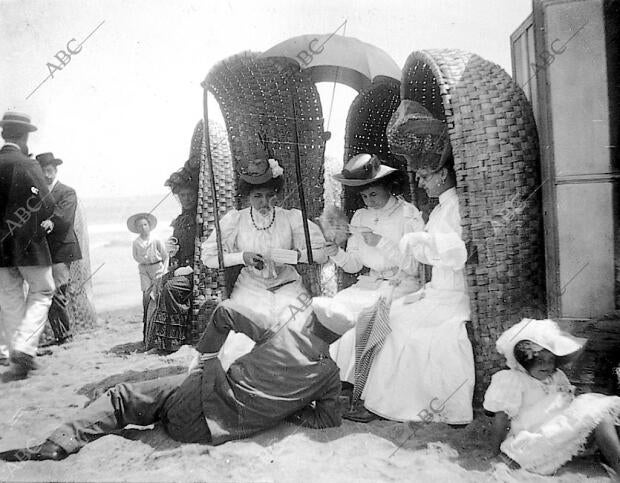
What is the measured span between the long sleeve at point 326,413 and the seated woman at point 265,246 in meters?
0.88

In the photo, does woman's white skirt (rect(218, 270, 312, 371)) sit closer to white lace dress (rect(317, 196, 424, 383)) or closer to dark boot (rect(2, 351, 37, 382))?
white lace dress (rect(317, 196, 424, 383))

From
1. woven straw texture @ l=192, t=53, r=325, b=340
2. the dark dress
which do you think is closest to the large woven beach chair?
woven straw texture @ l=192, t=53, r=325, b=340

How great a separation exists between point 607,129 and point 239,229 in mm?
2602

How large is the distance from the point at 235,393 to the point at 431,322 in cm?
124

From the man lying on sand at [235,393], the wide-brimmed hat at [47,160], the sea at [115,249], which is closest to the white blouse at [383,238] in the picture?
the man lying on sand at [235,393]

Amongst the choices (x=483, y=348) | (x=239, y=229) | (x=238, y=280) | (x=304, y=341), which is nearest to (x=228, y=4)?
(x=239, y=229)

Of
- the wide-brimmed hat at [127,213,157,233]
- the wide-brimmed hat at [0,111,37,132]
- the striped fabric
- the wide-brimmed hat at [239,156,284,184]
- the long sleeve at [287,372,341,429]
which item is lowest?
the long sleeve at [287,372,341,429]

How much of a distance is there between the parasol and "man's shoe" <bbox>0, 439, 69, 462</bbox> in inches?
125

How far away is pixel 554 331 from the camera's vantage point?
2615 millimetres

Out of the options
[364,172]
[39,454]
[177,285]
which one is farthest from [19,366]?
[364,172]

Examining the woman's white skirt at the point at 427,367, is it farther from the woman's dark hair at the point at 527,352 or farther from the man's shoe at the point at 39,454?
the man's shoe at the point at 39,454

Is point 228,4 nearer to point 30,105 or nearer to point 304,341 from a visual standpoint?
point 30,105

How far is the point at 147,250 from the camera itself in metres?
6.35

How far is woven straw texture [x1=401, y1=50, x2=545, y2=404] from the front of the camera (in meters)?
3.09
